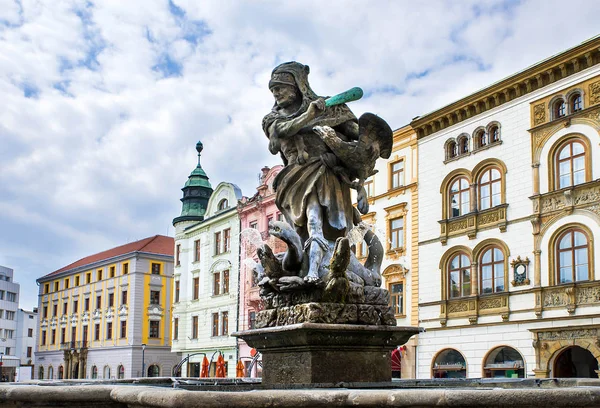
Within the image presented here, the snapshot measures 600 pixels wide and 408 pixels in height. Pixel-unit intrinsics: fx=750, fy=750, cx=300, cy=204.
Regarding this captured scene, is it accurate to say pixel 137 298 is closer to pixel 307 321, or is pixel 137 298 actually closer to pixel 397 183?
pixel 397 183

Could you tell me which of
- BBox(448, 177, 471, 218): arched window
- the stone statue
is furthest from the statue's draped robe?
BBox(448, 177, 471, 218): arched window

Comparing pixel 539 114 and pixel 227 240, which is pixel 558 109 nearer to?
pixel 539 114

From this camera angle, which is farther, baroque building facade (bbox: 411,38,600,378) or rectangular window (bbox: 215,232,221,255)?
rectangular window (bbox: 215,232,221,255)

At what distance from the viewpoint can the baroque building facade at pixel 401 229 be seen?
103 feet

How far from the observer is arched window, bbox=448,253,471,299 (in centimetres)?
2884

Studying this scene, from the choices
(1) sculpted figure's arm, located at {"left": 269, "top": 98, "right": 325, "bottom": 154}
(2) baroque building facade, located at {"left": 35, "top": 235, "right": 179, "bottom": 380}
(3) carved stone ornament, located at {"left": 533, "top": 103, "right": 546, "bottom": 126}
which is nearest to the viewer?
(1) sculpted figure's arm, located at {"left": 269, "top": 98, "right": 325, "bottom": 154}

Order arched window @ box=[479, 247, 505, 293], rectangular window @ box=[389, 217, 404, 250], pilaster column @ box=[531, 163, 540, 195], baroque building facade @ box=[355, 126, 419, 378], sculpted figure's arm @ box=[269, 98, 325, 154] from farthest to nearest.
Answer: rectangular window @ box=[389, 217, 404, 250] < baroque building facade @ box=[355, 126, 419, 378] < arched window @ box=[479, 247, 505, 293] < pilaster column @ box=[531, 163, 540, 195] < sculpted figure's arm @ box=[269, 98, 325, 154]

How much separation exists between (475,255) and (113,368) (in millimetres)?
39501

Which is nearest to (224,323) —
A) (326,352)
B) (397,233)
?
(397,233)

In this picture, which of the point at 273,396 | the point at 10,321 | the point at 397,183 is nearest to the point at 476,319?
the point at 397,183

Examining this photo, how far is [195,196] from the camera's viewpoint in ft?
181

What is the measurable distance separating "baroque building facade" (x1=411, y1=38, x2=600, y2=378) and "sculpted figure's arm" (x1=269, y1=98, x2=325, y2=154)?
1922 centimetres

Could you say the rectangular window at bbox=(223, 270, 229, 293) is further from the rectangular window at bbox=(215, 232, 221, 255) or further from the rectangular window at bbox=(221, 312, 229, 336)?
the rectangular window at bbox=(215, 232, 221, 255)

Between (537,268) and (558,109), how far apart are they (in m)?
5.62
